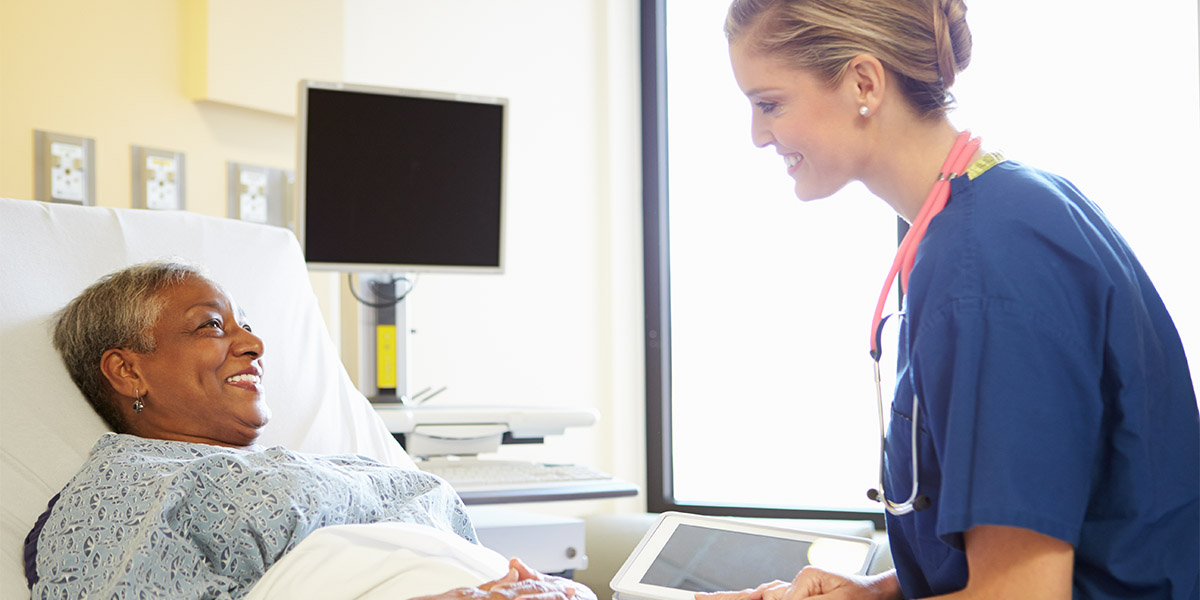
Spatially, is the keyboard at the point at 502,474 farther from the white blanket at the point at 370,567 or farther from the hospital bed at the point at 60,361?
the white blanket at the point at 370,567

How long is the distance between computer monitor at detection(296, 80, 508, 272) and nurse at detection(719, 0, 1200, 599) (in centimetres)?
140

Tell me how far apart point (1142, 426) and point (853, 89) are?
0.42m

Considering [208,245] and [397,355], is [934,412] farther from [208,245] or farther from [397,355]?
[397,355]

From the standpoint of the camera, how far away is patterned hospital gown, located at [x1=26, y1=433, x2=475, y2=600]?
3.84 ft

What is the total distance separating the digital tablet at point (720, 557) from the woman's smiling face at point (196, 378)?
643 millimetres

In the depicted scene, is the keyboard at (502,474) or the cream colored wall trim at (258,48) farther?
the cream colored wall trim at (258,48)

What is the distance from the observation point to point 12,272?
4.97 ft

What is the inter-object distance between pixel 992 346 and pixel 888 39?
344 mm

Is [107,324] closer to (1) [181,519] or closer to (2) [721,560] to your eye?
(1) [181,519]

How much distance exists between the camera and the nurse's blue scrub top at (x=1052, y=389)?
33.2 inches

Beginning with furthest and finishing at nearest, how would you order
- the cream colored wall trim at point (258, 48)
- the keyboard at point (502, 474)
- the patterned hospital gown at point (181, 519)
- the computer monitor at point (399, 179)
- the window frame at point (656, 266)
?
the window frame at point (656, 266) < the cream colored wall trim at point (258, 48) < the computer monitor at point (399, 179) < the keyboard at point (502, 474) < the patterned hospital gown at point (181, 519)

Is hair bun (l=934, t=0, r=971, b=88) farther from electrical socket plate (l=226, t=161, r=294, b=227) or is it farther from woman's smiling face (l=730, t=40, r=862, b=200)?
electrical socket plate (l=226, t=161, r=294, b=227)

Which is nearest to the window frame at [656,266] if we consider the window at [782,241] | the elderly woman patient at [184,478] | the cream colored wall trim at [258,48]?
the window at [782,241]

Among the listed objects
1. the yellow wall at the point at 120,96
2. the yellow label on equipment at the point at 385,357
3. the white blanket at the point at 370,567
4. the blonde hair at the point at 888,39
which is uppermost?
the yellow wall at the point at 120,96
